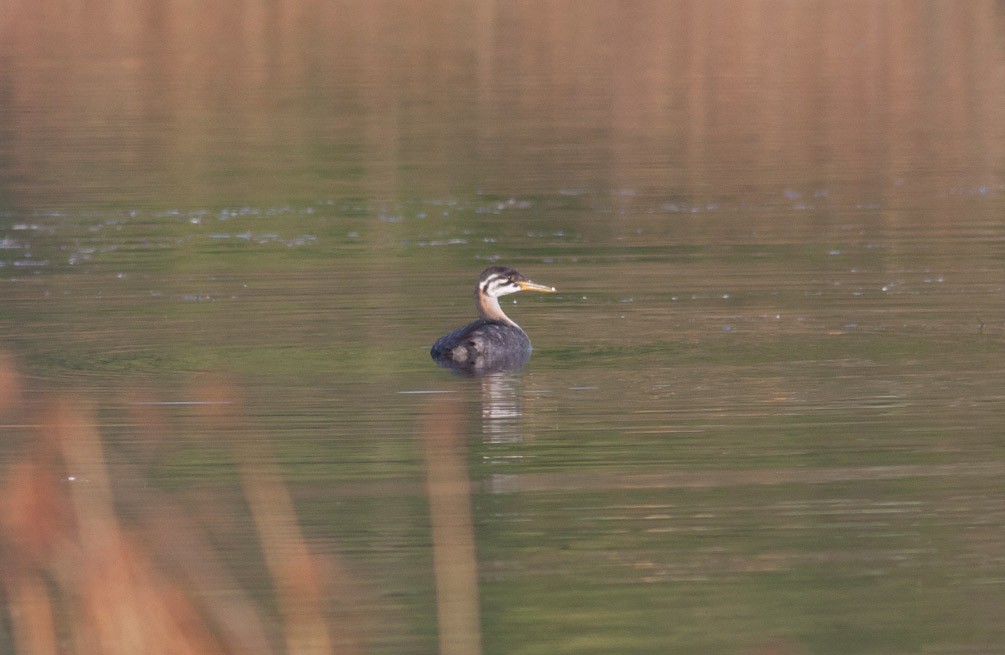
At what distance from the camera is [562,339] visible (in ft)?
47.9

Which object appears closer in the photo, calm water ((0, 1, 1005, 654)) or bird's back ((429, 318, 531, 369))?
calm water ((0, 1, 1005, 654))

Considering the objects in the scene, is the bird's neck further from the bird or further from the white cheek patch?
the bird

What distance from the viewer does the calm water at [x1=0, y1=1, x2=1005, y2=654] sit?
8.46 meters

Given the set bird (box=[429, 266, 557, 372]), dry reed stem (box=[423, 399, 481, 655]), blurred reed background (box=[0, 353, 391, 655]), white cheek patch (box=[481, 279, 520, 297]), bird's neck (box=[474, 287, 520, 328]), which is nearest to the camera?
blurred reed background (box=[0, 353, 391, 655])

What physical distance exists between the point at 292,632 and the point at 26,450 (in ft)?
15.3

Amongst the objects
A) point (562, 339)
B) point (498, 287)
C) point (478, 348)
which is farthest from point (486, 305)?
point (478, 348)

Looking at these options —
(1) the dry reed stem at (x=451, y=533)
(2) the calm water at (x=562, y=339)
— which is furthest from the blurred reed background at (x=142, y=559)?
A: (1) the dry reed stem at (x=451, y=533)

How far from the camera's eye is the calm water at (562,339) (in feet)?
27.8

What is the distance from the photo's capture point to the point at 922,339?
45.4ft

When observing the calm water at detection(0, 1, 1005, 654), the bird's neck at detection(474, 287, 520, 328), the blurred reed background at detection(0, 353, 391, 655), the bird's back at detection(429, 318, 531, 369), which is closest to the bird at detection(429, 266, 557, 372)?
the bird's back at detection(429, 318, 531, 369)

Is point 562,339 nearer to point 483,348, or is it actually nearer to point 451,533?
point 483,348

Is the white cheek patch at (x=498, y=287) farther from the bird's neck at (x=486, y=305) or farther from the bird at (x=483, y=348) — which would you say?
the bird at (x=483, y=348)

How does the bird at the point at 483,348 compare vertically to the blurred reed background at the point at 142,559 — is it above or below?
below

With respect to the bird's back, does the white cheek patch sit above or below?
above
